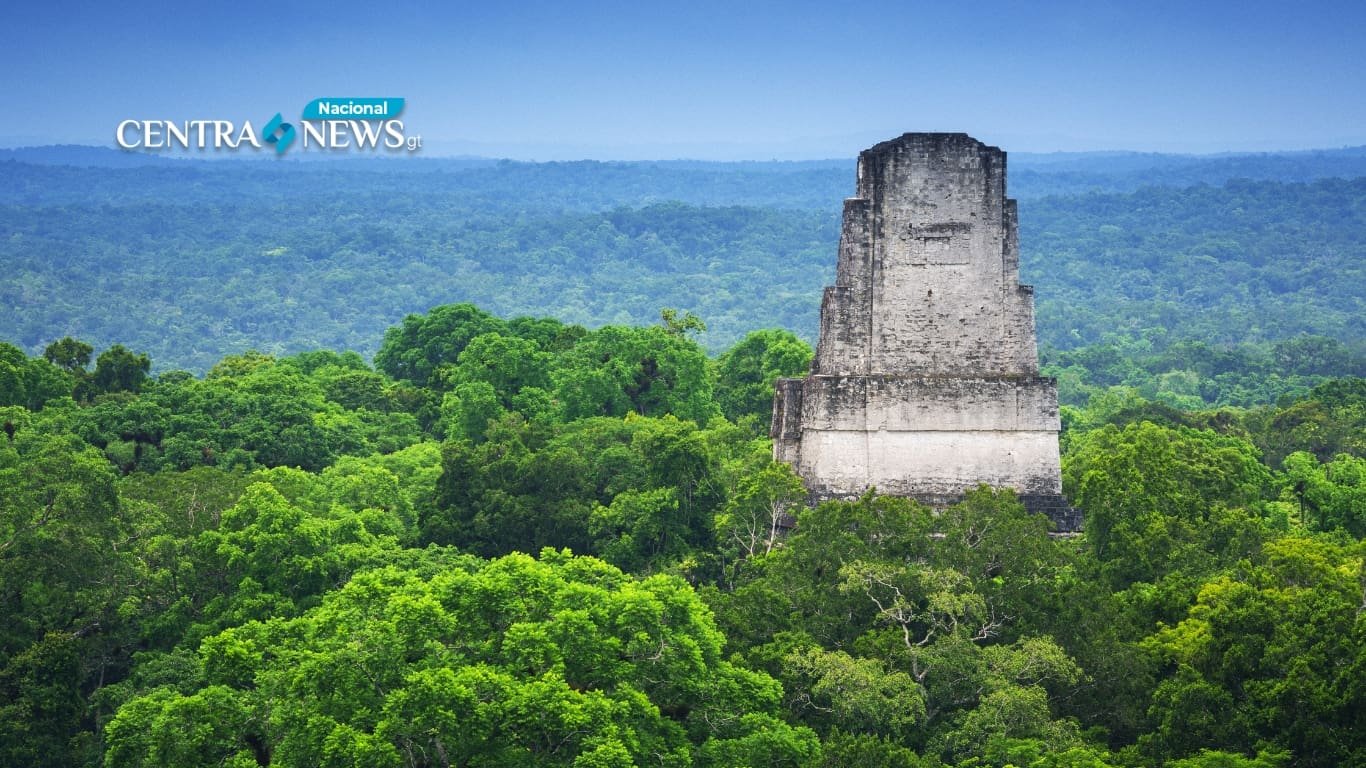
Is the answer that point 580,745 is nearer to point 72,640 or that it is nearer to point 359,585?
point 359,585

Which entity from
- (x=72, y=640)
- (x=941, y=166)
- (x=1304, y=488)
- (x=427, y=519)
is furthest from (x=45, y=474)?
(x=1304, y=488)

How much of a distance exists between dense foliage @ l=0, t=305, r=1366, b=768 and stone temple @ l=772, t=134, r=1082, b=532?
4.59 ft

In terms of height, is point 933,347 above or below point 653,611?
above

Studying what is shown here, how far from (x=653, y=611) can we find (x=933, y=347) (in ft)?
32.6

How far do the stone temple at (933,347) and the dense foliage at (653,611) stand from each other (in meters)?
1.40

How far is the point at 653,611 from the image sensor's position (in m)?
25.9

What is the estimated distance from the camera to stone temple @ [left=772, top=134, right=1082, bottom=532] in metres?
33.7

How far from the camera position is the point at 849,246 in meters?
34.0

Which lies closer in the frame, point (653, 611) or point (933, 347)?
point (653, 611)

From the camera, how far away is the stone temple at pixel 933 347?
111ft

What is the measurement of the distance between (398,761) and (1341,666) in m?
11.7

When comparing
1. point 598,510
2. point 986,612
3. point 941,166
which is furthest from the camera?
point 598,510

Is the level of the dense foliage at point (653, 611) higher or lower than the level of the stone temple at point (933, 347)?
lower

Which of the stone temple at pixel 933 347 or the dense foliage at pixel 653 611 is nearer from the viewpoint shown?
the dense foliage at pixel 653 611
